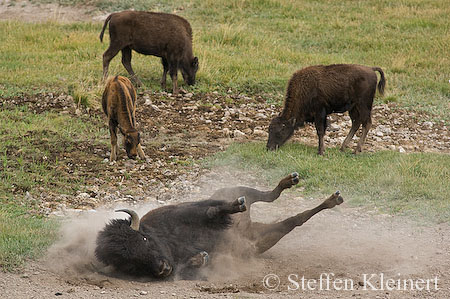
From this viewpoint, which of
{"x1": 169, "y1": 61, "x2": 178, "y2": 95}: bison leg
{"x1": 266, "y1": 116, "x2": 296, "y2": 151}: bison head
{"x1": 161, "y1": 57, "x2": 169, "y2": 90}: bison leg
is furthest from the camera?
{"x1": 161, "y1": 57, "x2": 169, "y2": 90}: bison leg

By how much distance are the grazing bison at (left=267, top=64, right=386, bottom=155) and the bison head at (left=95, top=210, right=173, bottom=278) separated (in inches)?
176

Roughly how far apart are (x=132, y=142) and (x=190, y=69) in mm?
4060

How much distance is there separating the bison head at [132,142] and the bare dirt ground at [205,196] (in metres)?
0.17

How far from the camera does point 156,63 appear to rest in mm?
14773

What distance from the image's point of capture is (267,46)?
16.2 meters

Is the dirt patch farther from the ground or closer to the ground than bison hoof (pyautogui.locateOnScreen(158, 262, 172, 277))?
closer to the ground

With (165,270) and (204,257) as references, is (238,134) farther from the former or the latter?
(165,270)

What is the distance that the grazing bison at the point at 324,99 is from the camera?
33.0 ft

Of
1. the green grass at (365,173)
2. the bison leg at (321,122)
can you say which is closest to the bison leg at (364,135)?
the green grass at (365,173)

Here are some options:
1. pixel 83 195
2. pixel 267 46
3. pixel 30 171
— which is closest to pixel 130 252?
pixel 83 195

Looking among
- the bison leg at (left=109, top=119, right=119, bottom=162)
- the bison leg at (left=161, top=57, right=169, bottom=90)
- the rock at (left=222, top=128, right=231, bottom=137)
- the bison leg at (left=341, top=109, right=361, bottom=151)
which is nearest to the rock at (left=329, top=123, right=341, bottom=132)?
the bison leg at (left=341, top=109, right=361, bottom=151)

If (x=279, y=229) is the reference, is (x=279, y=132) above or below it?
below

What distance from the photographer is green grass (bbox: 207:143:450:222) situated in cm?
758

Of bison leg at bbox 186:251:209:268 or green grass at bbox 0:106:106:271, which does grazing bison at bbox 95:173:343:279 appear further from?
green grass at bbox 0:106:106:271
